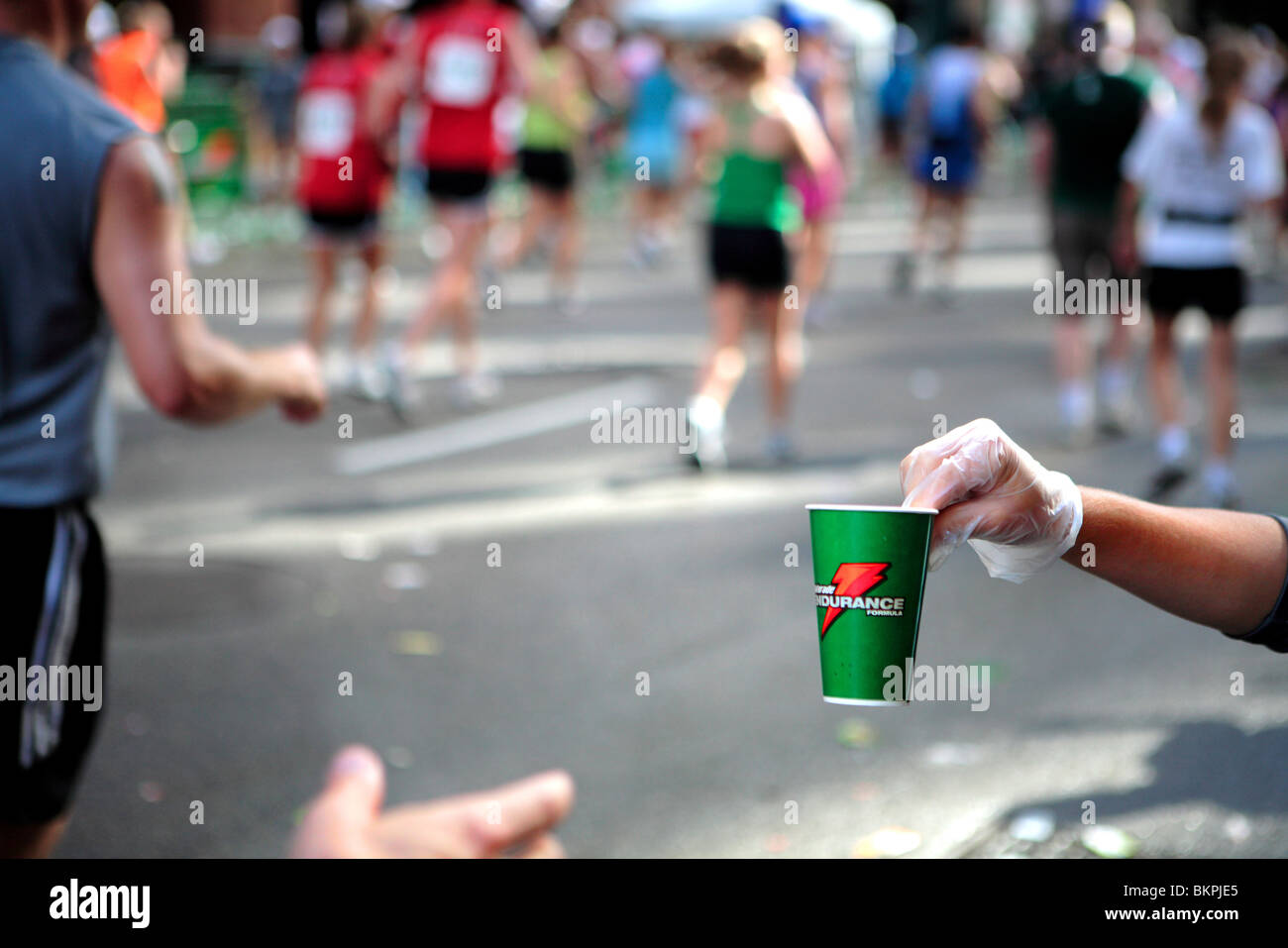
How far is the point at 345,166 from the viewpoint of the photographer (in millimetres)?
9695

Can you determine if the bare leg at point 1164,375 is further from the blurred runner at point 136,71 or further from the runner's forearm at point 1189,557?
the blurred runner at point 136,71

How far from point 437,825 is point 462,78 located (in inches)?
354

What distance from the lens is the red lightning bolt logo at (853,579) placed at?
1857 mm

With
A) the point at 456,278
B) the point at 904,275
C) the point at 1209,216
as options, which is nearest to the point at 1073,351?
the point at 1209,216

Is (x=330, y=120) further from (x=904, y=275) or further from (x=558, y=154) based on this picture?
(x=904, y=275)

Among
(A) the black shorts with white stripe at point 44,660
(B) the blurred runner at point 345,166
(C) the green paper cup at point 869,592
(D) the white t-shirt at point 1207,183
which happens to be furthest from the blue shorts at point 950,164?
(C) the green paper cup at point 869,592

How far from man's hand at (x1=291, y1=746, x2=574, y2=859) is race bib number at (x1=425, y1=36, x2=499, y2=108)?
888 centimetres

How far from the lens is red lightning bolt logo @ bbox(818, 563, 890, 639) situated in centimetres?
186

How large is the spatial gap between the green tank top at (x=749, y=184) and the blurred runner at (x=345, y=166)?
8.25 feet

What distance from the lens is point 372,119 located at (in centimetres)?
972

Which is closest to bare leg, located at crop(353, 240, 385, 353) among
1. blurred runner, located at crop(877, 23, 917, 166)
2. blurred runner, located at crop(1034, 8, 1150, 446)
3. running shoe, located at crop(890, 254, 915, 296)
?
blurred runner, located at crop(1034, 8, 1150, 446)

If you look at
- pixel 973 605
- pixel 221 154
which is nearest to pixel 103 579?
pixel 973 605

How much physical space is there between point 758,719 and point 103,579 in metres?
2.63
